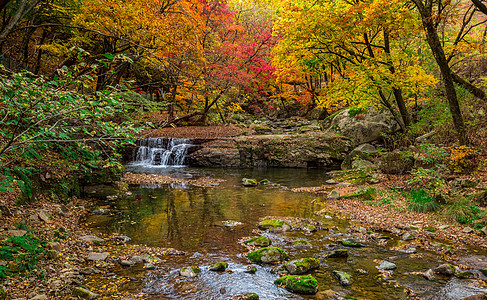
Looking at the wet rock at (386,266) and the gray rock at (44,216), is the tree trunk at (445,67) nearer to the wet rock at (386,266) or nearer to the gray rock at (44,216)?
the wet rock at (386,266)

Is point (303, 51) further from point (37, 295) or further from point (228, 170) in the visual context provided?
point (37, 295)

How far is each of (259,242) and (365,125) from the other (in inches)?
540

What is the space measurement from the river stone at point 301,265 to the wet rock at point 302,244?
0.74 meters

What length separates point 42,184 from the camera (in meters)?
6.53

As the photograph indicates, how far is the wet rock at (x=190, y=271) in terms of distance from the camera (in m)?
4.09

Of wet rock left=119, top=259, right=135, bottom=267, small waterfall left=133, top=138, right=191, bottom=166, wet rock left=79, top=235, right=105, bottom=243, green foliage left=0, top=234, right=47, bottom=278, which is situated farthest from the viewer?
small waterfall left=133, top=138, right=191, bottom=166

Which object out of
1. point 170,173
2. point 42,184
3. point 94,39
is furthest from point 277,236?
point 94,39

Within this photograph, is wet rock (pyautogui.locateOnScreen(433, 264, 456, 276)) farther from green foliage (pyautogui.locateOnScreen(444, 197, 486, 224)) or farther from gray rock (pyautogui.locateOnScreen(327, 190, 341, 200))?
gray rock (pyautogui.locateOnScreen(327, 190, 341, 200))

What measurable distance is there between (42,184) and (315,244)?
638 centimetres

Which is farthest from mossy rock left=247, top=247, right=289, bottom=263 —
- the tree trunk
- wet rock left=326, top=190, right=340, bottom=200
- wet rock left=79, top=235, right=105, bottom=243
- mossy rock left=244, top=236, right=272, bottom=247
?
the tree trunk

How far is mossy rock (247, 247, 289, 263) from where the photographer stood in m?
4.62

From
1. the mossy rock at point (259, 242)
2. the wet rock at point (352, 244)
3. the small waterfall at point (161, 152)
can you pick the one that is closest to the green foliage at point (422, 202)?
the wet rock at point (352, 244)

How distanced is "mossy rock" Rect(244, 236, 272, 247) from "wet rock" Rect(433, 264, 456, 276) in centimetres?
273

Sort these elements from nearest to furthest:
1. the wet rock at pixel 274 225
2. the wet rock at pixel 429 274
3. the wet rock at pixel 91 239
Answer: the wet rock at pixel 429 274 → the wet rock at pixel 91 239 → the wet rock at pixel 274 225
